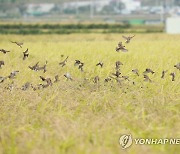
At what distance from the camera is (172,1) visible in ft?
406

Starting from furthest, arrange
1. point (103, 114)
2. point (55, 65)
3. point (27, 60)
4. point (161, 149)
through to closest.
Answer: point (27, 60), point (55, 65), point (103, 114), point (161, 149)

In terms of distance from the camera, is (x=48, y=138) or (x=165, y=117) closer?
(x=48, y=138)

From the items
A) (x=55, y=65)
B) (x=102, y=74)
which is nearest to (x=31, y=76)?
(x=102, y=74)

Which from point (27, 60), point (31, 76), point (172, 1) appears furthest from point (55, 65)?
point (172, 1)

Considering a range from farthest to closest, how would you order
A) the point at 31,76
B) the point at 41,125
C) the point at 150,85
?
the point at 31,76 → the point at 150,85 → the point at 41,125

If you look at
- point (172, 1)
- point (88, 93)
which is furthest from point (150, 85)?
point (172, 1)

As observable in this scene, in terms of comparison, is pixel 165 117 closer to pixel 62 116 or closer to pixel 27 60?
pixel 62 116

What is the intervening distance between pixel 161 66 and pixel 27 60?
347cm

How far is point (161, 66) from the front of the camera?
841 cm

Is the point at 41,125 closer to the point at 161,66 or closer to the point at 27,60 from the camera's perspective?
the point at 161,66

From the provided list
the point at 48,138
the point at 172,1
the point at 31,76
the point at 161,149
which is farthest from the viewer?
the point at 172,1

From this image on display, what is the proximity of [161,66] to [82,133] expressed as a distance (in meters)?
4.54

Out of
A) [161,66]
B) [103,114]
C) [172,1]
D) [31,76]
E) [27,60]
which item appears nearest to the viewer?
[103,114]

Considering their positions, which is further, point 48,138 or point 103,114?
point 103,114
